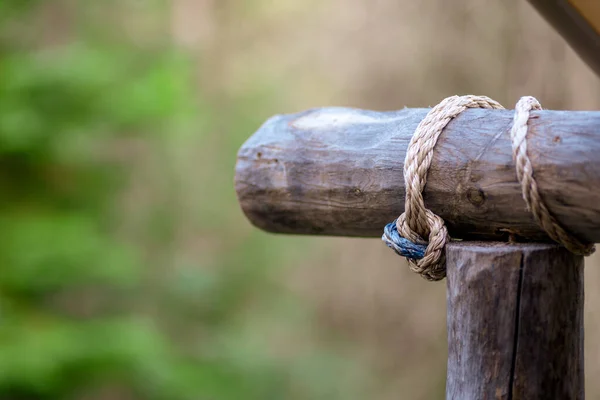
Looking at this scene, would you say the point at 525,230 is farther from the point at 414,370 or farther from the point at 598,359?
the point at 414,370

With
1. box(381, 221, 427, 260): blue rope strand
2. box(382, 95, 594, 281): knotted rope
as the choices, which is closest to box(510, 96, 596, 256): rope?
box(382, 95, 594, 281): knotted rope

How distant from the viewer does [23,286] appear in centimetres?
291

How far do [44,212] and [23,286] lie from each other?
35 cm

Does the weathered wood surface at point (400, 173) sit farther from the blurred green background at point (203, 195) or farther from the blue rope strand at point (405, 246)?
the blurred green background at point (203, 195)

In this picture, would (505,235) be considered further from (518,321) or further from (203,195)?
(203,195)

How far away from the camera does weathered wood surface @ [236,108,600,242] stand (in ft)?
3.21

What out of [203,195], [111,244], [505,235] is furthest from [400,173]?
[203,195]

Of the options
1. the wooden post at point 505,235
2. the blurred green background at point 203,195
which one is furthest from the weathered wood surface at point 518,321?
the blurred green background at point 203,195

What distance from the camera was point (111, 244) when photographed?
10.0ft

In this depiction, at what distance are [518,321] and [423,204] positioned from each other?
23 centimetres

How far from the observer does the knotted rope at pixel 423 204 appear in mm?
1032

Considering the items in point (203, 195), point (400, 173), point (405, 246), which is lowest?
point (405, 246)

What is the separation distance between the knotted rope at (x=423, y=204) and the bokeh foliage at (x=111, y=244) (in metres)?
2.07

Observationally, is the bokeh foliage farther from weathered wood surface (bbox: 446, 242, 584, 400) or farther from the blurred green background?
weathered wood surface (bbox: 446, 242, 584, 400)
